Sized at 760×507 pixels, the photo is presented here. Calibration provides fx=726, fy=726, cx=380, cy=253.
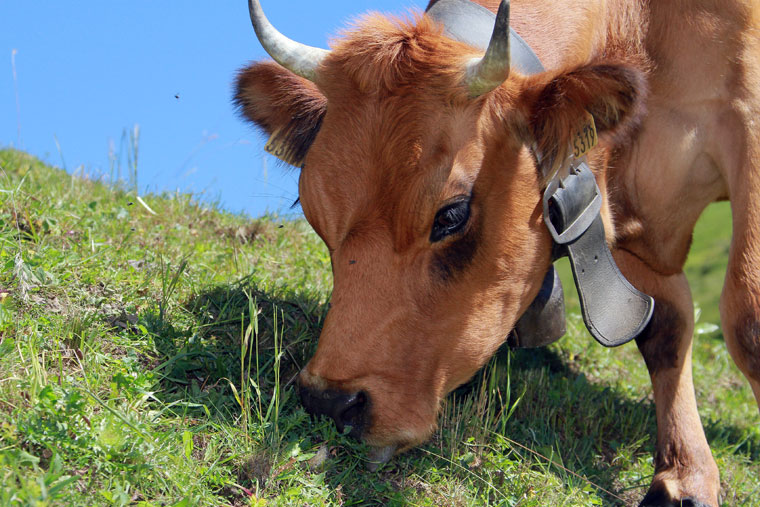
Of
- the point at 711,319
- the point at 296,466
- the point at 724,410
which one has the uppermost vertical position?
the point at 296,466

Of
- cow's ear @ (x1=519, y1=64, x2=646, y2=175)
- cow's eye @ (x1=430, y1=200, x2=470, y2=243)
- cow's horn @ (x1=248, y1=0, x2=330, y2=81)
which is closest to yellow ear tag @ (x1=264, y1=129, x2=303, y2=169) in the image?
cow's horn @ (x1=248, y1=0, x2=330, y2=81)

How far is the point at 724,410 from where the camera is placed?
18.0 ft

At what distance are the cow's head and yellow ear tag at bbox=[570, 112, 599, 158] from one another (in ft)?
0.14

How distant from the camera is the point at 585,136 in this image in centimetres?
302

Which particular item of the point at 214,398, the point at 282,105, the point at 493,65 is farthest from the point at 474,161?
the point at 214,398

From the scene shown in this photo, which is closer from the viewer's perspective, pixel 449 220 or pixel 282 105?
pixel 449 220

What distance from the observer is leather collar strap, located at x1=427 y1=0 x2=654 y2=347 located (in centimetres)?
325

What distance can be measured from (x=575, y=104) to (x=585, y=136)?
15 centimetres

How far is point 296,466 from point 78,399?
0.84 m

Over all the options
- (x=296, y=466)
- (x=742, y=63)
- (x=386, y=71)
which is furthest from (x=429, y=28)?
(x=296, y=466)

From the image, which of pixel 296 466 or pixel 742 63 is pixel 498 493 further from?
pixel 742 63

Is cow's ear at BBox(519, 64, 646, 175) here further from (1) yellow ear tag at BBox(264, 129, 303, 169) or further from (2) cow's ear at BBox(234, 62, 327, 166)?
(1) yellow ear tag at BBox(264, 129, 303, 169)

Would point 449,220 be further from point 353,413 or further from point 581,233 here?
point 353,413

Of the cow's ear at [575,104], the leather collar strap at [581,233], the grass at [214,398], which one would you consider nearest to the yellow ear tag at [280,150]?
the grass at [214,398]
